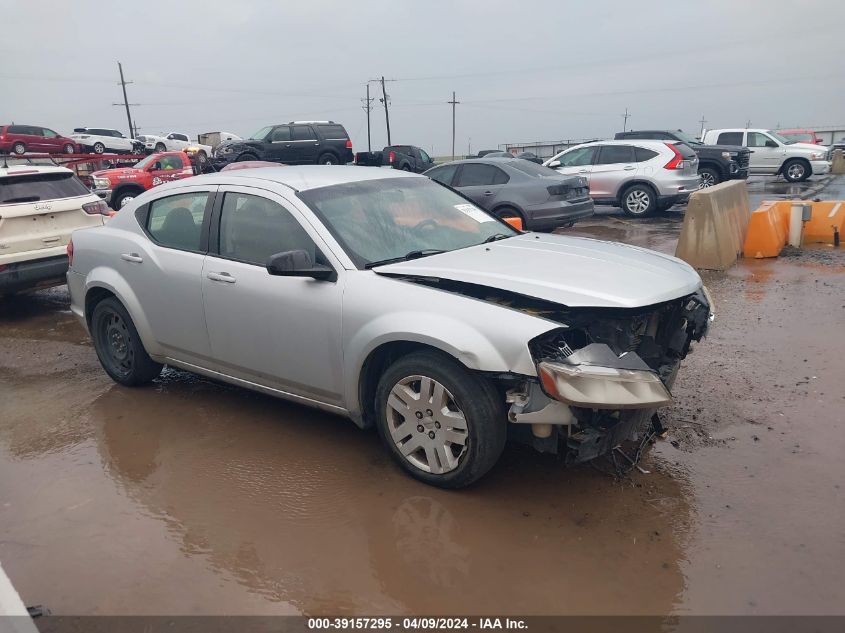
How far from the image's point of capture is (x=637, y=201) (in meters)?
14.1

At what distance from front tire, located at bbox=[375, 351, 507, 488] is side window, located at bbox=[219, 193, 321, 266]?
0.98 m

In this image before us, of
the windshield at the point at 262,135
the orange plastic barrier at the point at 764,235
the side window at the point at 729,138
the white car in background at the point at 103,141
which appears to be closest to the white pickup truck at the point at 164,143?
the white car in background at the point at 103,141

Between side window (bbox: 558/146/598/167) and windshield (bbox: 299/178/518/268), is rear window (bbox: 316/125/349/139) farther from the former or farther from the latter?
windshield (bbox: 299/178/518/268)

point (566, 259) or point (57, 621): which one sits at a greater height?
point (566, 259)

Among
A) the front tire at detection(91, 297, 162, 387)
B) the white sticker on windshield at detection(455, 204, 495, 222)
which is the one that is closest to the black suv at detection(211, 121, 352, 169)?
the front tire at detection(91, 297, 162, 387)

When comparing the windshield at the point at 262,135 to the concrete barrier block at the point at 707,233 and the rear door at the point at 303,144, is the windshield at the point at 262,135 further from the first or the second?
the concrete barrier block at the point at 707,233

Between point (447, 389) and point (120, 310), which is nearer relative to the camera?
point (447, 389)

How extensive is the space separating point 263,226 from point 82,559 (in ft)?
6.94

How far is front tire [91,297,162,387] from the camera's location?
16.6 feet

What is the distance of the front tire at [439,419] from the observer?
3.29 m

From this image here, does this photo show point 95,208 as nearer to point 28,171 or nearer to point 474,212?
point 28,171

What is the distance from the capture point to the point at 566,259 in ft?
12.6

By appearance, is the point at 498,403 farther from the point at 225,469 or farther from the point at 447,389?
the point at 225,469

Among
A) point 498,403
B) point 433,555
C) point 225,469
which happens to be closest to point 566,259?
point 498,403
